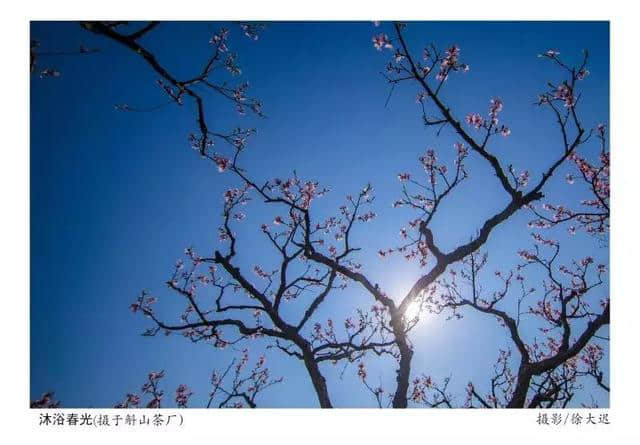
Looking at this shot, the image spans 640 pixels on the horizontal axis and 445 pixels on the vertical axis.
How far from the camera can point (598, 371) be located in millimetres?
6500

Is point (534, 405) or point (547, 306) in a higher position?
point (547, 306)

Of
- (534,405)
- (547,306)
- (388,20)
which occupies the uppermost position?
(388,20)

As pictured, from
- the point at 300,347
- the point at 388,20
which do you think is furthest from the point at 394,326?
the point at 388,20
